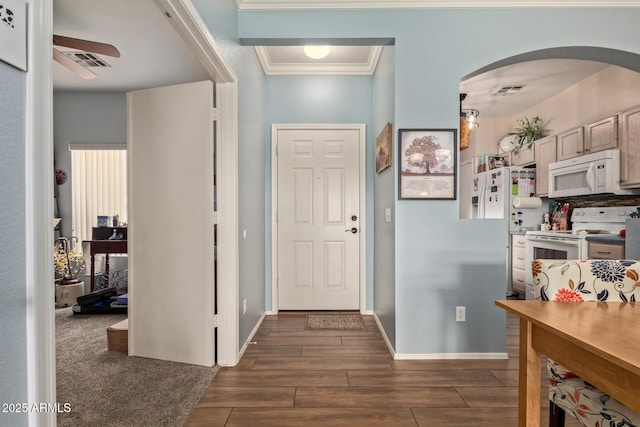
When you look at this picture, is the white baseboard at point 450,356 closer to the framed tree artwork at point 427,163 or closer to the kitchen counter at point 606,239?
the framed tree artwork at point 427,163

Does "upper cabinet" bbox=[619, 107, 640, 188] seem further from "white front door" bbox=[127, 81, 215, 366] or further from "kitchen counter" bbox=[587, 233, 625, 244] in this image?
"white front door" bbox=[127, 81, 215, 366]

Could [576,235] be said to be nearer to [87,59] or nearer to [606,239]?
[606,239]

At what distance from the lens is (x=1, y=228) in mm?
723

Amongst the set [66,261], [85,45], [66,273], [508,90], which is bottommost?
[66,273]

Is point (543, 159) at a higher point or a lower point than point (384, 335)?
higher

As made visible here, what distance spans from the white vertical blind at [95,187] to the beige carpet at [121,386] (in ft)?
8.30

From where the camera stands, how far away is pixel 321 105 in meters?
3.83

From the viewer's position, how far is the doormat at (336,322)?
3346mm

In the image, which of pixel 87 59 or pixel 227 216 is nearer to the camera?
pixel 227 216

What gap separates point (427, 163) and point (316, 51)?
1645mm

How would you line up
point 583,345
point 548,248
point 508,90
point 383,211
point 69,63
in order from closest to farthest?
point 583,345 < point 69,63 < point 383,211 < point 548,248 < point 508,90

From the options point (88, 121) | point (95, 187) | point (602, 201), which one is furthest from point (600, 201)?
point (95, 187)

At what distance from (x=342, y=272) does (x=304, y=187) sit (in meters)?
1.05

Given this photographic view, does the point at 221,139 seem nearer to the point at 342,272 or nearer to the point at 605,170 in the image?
the point at 342,272
